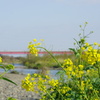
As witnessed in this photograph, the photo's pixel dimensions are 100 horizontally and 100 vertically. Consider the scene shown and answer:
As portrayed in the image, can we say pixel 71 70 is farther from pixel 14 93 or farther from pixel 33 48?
pixel 14 93

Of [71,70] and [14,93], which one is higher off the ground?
[71,70]

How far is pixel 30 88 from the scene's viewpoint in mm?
3938

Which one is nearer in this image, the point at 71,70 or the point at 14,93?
the point at 71,70

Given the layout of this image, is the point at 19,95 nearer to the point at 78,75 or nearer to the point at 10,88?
the point at 10,88

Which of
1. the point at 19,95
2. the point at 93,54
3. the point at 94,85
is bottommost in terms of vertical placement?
the point at 19,95

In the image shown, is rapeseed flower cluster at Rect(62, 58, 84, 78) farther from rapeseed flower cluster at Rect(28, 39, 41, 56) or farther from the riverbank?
the riverbank

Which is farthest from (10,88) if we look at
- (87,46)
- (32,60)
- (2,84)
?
(32,60)

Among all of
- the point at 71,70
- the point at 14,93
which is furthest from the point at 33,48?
the point at 14,93

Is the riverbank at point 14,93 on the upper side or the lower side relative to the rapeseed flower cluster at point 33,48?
lower

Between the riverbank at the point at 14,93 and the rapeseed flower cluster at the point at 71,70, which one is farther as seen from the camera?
the riverbank at the point at 14,93

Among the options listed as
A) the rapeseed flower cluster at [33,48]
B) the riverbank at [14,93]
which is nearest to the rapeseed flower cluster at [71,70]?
the rapeseed flower cluster at [33,48]

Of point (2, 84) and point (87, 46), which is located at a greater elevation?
point (87, 46)

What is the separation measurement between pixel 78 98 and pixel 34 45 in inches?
44.9

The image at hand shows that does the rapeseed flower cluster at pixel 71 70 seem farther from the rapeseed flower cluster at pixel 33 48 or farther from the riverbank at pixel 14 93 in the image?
the riverbank at pixel 14 93
